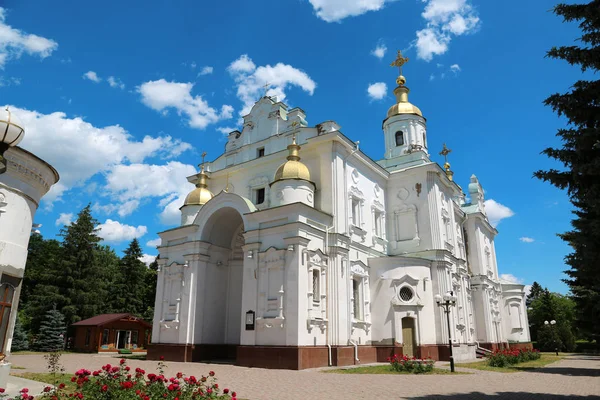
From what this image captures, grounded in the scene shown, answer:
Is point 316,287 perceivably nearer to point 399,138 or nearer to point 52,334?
point 399,138

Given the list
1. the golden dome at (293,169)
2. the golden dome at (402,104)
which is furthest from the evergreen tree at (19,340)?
the golden dome at (402,104)

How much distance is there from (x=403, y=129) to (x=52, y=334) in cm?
2879

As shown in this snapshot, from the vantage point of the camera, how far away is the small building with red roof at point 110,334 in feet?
93.4

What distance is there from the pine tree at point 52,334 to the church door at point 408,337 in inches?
918

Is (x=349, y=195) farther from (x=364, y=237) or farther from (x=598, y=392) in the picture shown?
(x=598, y=392)

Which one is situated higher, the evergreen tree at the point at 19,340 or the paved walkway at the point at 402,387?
the evergreen tree at the point at 19,340

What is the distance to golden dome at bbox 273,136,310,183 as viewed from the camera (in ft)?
67.0

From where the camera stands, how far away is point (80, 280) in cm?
3491

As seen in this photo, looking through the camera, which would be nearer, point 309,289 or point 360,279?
point 309,289

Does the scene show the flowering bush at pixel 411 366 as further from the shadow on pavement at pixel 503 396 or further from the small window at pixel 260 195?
the small window at pixel 260 195

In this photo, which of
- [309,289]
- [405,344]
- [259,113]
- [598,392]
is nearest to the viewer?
[598,392]

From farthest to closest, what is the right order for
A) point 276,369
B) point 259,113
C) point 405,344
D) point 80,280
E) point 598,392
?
point 80,280 → point 259,113 → point 405,344 → point 276,369 → point 598,392

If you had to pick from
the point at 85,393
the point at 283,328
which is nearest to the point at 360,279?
the point at 283,328

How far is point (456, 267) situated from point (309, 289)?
41.4 ft
